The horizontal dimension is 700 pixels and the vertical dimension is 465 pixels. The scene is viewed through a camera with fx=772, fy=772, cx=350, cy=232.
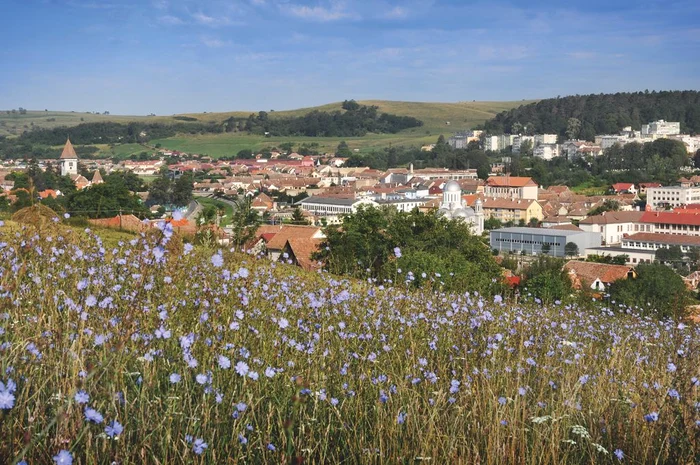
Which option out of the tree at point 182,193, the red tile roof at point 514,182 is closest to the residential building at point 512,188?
the red tile roof at point 514,182

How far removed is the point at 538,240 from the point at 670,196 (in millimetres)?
32552

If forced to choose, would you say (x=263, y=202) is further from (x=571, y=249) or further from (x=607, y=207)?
(x=607, y=207)

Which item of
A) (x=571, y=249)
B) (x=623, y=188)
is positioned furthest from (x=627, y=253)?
(x=623, y=188)

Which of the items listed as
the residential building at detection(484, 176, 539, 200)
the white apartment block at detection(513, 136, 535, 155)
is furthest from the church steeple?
the white apartment block at detection(513, 136, 535, 155)

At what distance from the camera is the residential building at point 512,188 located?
284ft

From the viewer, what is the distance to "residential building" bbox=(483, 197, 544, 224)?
74750mm

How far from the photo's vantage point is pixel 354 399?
7.59 feet

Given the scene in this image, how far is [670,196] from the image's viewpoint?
83312mm

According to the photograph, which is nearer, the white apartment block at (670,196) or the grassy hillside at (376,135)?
the white apartment block at (670,196)

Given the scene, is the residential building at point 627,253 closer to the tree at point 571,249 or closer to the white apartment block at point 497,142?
the tree at point 571,249

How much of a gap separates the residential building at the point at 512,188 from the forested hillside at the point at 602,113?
180ft

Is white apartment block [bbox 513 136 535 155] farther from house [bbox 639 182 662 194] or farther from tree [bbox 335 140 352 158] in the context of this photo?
house [bbox 639 182 662 194]

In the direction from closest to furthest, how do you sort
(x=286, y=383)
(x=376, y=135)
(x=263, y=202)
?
(x=286, y=383) → (x=263, y=202) → (x=376, y=135)

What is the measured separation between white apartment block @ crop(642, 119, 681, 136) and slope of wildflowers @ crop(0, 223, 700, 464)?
5545 inches
